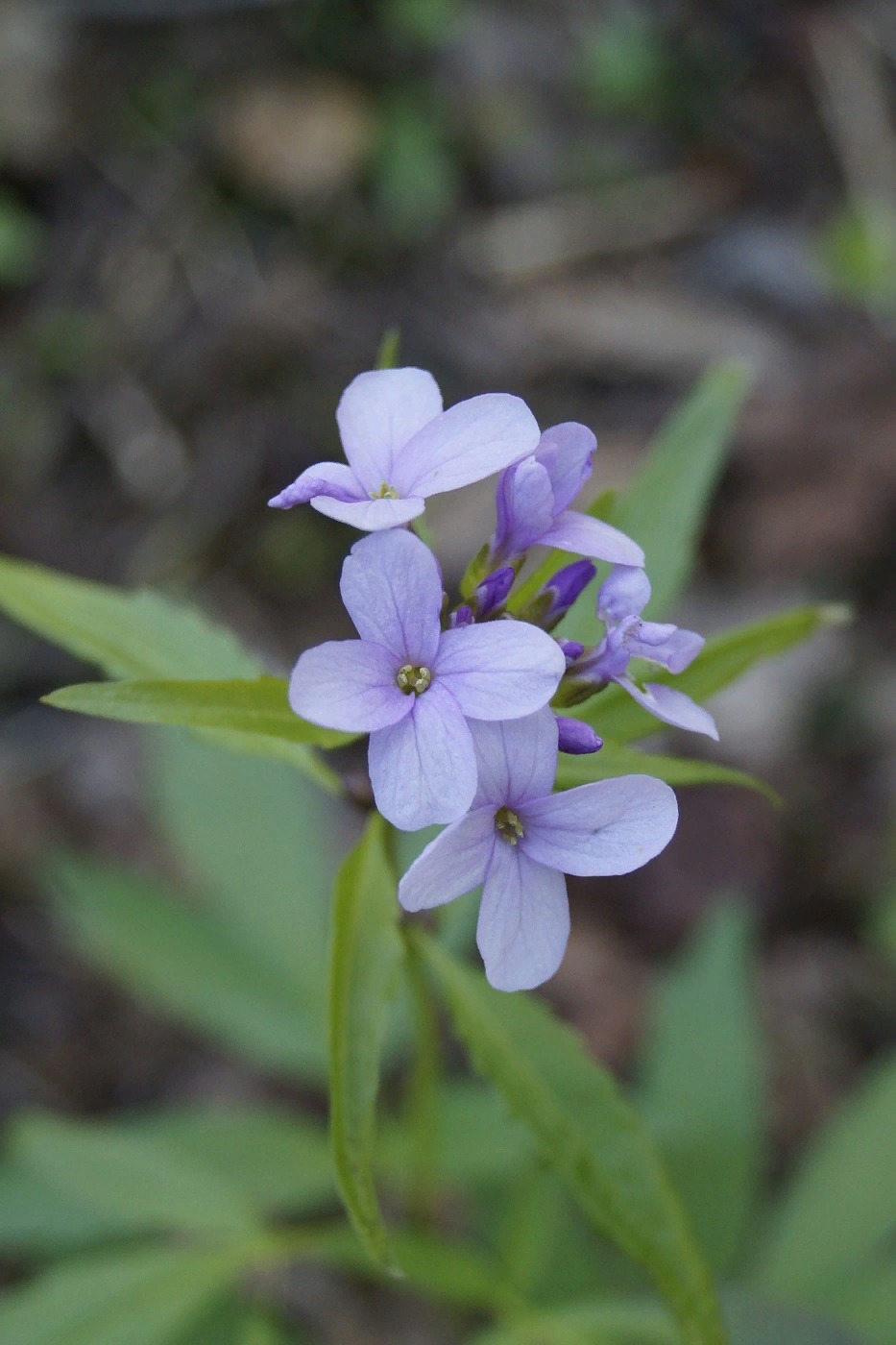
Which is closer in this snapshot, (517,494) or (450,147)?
(517,494)

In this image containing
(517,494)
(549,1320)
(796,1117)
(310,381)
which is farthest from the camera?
(310,381)

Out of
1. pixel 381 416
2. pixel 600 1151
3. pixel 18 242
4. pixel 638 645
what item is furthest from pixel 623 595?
pixel 18 242

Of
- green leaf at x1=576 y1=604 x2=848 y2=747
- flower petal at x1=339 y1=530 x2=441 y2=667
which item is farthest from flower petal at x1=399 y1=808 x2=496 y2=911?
green leaf at x1=576 y1=604 x2=848 y2=747

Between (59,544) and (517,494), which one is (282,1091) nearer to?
(59,544)

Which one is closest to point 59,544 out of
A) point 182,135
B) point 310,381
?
point 310,381

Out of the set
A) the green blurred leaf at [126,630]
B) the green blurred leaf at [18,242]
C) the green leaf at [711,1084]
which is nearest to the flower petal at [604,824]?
the green blurred leaf at [126,630]

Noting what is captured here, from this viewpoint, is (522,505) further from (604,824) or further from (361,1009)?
(361,1009)

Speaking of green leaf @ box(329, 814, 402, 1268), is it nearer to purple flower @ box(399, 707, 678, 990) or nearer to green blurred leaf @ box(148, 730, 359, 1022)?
purple flower @ box(399, 707, 678, 990)
